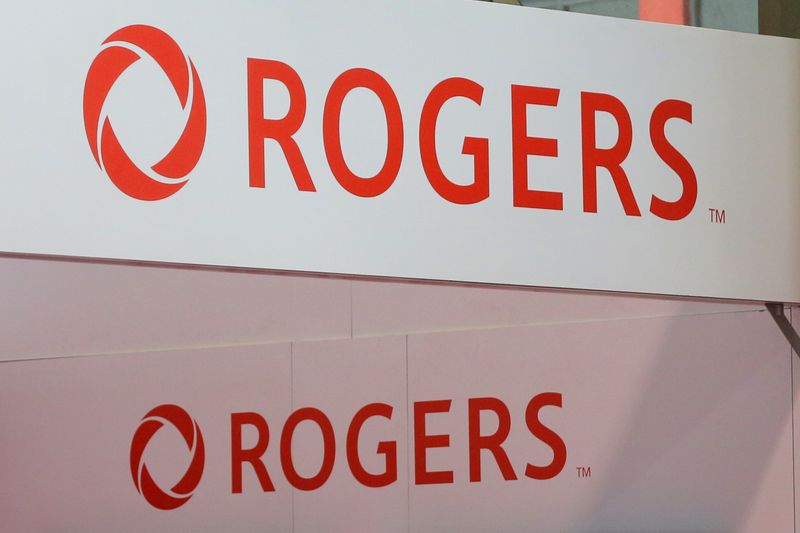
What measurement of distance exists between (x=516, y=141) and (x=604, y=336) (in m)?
2.18

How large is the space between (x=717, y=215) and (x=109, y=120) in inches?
66.0

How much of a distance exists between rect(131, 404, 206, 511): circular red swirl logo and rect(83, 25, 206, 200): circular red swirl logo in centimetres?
332

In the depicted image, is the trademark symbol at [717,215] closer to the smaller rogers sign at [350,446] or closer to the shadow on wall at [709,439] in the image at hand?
the shadow on wall at [709,439]

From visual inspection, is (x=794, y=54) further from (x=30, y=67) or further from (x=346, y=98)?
(x=30, y=67)

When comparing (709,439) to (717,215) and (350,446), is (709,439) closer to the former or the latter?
(350,446)

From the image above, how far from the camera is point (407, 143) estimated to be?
10.7 feet

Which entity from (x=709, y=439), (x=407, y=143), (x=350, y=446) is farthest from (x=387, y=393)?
(x=407, y=143)

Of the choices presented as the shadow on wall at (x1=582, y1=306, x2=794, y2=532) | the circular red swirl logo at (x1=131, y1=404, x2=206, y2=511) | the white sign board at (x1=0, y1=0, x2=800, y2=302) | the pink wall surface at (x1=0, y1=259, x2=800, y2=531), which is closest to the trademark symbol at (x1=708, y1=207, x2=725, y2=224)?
the white sign board at (x1=0, y1=0, x2=800, y2=302)

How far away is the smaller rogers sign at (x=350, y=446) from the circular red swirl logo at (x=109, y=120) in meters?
2.79

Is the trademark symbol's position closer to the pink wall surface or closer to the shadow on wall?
the pink wall surface

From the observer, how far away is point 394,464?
5723 millimetres

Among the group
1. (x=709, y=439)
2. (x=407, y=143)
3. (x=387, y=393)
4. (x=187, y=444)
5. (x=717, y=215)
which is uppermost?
(x=407, y=143)

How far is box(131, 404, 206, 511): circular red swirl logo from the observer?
6.15 metres

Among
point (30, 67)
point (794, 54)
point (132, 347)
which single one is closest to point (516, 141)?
point (794, 54)
